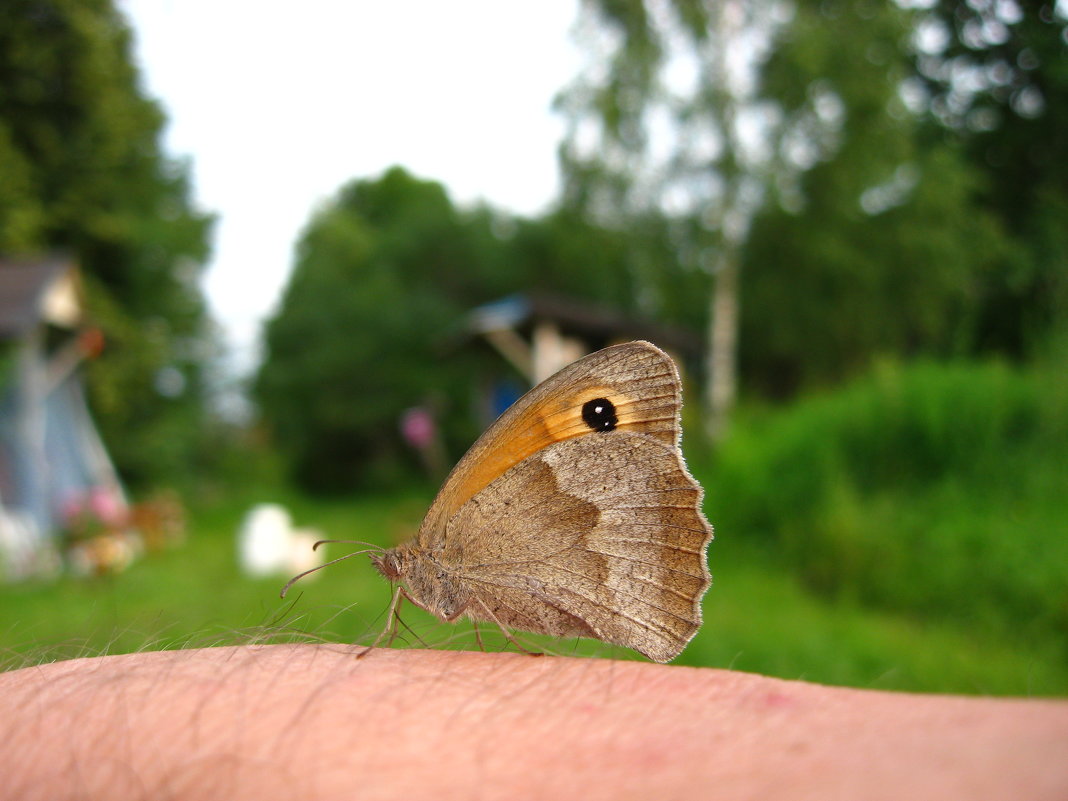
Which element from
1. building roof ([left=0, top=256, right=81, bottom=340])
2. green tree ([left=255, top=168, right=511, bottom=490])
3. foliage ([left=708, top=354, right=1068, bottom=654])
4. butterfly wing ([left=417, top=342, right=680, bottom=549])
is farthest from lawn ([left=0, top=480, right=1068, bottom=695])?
green tree ([left=255, top=168, right=511, bottom=490])

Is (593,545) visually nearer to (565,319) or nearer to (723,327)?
(565,319)

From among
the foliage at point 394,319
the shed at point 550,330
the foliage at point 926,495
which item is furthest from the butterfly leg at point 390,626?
the foliage at point 394,319

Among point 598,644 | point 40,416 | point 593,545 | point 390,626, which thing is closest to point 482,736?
point 390,626

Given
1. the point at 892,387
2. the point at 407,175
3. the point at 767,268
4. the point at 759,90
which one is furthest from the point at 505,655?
the point at 407,175

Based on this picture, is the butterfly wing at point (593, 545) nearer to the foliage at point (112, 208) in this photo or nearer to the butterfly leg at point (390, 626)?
the butterfly leg at point (390, 626)

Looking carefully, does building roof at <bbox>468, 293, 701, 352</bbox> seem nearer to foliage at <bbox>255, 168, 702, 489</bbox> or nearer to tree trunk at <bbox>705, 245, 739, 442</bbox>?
tree trunk at <bbox>705, 245, 739, 442</bbox>

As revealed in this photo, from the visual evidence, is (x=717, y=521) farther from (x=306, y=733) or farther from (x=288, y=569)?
(x=306, y=733)
